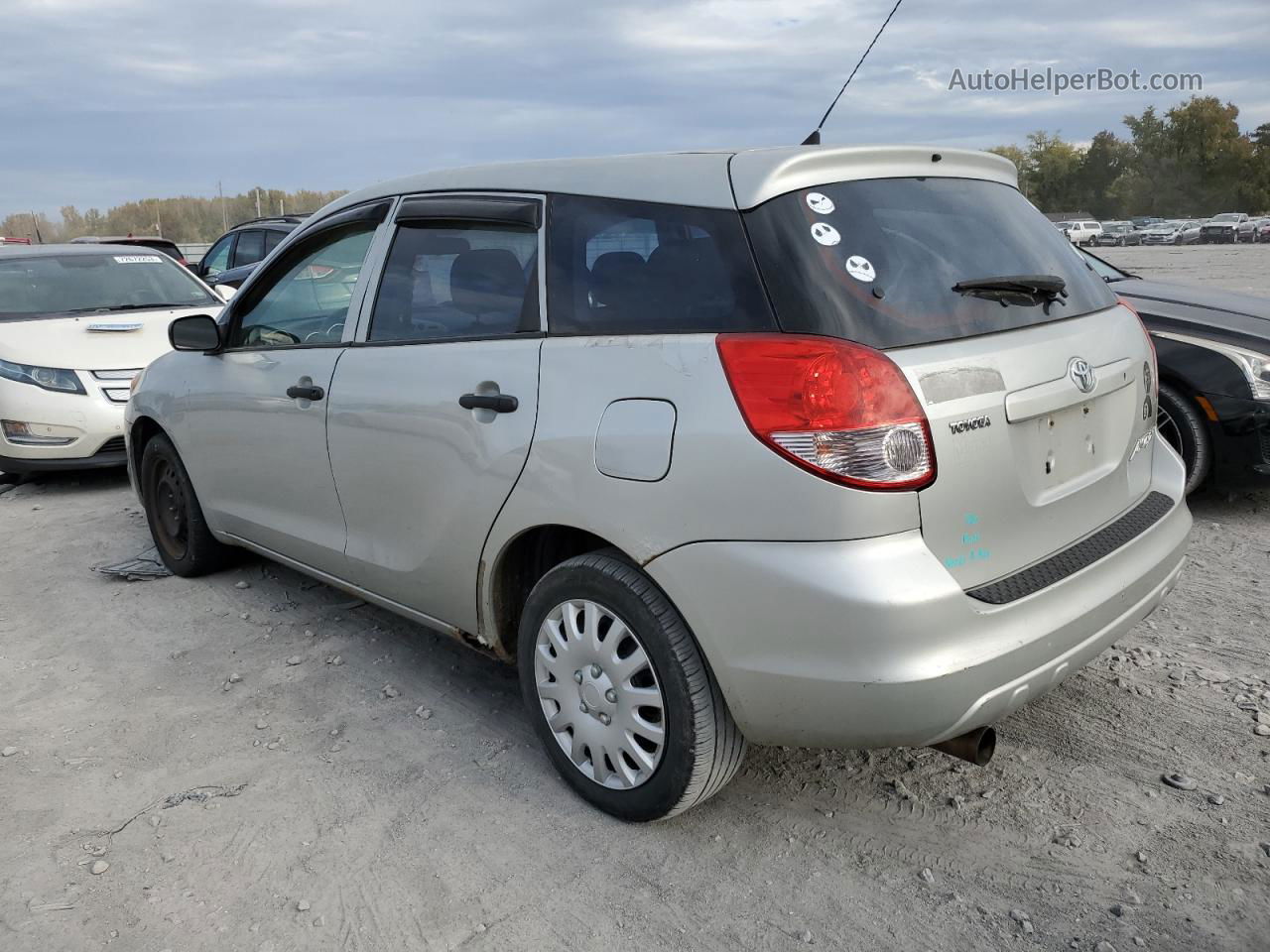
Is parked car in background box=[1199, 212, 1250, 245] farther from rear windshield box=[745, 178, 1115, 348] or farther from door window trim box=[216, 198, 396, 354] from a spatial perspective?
door window trim box=[216, 198, 396, 354]

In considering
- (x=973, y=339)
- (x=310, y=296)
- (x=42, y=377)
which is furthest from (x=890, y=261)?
(x=42, y=377)

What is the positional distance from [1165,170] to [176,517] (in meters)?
93.4

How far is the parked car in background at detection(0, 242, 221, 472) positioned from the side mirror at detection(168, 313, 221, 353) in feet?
10.3

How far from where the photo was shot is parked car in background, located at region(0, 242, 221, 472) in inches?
274

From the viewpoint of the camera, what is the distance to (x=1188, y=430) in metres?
5.27

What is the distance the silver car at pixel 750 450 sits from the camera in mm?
2295

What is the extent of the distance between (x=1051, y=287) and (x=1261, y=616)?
204cm

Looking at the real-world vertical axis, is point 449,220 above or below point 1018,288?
above

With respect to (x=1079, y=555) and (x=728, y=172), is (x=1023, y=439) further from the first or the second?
(x=728, y=172)

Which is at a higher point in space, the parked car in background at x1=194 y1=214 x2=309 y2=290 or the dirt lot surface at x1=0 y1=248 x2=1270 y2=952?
the parked car in background at x1=194 y1=214 x2=309 y2=290

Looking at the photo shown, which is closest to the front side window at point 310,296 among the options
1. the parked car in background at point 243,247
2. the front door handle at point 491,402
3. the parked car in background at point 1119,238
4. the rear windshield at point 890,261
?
the front door handle at point 491,402

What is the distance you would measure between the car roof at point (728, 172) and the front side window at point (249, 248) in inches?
447

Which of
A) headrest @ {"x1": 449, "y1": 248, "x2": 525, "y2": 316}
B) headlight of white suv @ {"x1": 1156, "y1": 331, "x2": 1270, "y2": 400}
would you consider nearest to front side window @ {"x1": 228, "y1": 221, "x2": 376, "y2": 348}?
headrest @ {"x1": 449, "y1": 248, "x2": 525, "y2": 316}

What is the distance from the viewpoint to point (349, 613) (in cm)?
450
